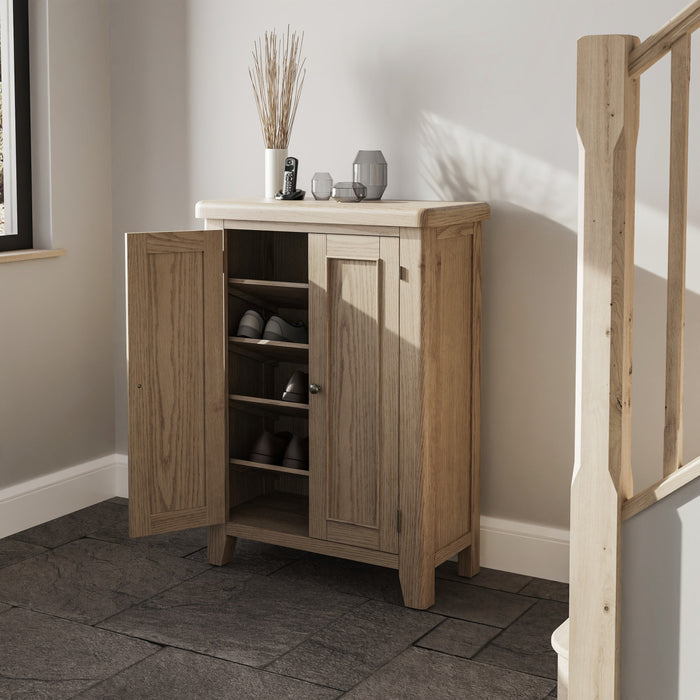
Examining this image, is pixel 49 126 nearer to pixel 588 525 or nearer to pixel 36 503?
pixel 36 503

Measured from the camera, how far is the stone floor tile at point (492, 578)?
321cm

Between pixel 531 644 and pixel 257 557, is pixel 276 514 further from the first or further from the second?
pixel 531 644

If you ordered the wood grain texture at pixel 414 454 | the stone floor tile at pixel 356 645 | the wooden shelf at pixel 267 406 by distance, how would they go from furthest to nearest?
the wooden shelf at pixel 267 406
the wood grain texture at pixel 414 454
the stone floor tile at pixel 356 645

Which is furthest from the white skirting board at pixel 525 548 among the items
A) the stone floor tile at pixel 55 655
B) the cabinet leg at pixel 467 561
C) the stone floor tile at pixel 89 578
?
the stone floor tile at pixel 55 655

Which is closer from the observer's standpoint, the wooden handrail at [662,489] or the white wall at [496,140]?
Answer: the wooden handrail at [662,489]

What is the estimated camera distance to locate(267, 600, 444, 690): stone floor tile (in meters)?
2.61

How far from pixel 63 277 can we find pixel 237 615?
159 centimetres


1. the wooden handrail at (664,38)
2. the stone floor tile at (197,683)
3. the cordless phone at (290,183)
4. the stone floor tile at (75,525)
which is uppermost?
the wooden handrail at (664,38)

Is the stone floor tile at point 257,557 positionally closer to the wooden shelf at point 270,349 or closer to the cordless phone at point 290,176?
the wooden shelf at point 270,349

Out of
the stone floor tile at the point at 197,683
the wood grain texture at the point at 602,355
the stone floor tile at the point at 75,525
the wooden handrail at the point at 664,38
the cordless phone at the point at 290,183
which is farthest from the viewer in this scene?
the stone floor tile at the point at 75,525

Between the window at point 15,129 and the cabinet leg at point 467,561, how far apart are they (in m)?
2.00

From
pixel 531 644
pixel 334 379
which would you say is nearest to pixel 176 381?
pixel 334 379

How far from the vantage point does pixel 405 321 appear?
289 centimetres

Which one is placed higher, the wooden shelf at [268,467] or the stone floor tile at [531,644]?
the wooden shelf at [268,467]
